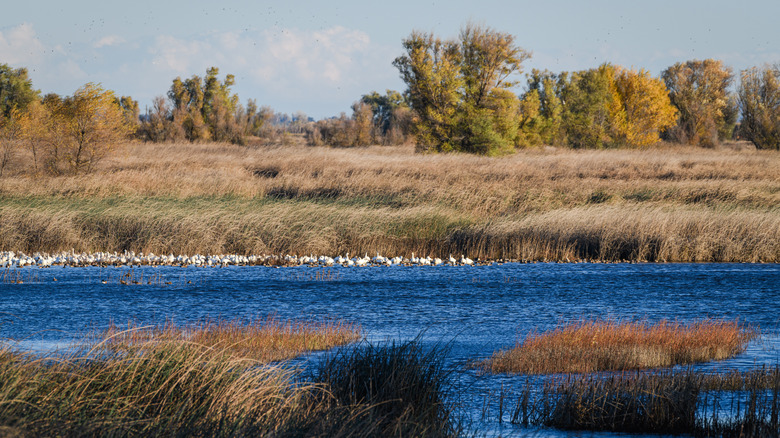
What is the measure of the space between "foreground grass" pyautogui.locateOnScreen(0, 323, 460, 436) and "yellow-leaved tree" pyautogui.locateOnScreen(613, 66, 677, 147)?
5753 centimetres

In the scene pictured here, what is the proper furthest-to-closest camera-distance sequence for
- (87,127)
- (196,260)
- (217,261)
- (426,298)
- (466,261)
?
(87,127)
(466,261)
(217,261)
(196,260)
(426,298)

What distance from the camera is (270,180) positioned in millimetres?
30891

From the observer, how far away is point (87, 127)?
3122 cm

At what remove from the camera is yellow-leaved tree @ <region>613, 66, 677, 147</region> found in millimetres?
61281

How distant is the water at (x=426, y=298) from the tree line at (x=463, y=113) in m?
15.2

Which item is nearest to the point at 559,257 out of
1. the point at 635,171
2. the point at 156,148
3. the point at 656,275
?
the point at 656,275

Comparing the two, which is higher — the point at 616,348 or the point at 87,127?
the point at 87,127

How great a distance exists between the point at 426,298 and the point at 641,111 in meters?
52.3

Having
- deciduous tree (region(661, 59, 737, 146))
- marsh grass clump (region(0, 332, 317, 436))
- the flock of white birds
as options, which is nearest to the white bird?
the flock of white birds

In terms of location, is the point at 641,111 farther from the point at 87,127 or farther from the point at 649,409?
the point at 649,409

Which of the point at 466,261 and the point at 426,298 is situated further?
the point at 466,261

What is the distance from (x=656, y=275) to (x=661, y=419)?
11612 millimetres

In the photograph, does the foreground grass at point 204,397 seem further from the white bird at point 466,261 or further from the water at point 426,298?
the white bird at point 466,261

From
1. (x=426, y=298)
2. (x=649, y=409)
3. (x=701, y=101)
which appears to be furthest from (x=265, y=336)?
(x=701, y=101)
